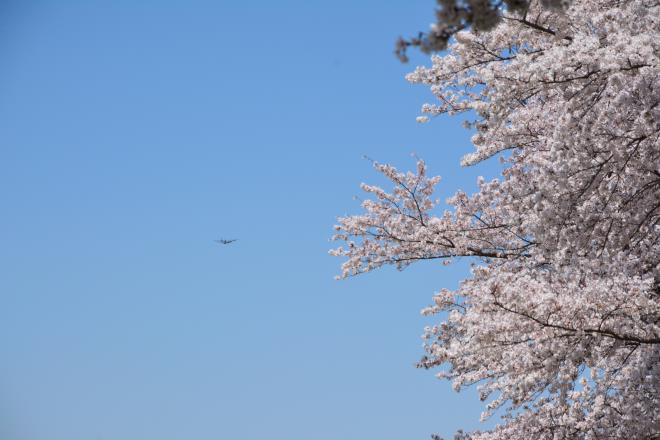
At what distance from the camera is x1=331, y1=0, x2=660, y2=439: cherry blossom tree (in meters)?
7.59

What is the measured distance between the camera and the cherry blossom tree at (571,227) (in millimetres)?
7590

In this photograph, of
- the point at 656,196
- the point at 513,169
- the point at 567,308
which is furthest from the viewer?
the point at 513,169

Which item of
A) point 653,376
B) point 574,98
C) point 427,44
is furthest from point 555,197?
point 427,44

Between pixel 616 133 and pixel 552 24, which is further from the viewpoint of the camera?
pixel 552 24

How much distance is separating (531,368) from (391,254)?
5456 mm

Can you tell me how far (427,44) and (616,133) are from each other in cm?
474

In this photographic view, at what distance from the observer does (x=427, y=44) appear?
463cm

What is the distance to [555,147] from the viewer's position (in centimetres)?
866

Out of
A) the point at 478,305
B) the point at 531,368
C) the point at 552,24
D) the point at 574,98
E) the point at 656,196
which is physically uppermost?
the point at 552,24

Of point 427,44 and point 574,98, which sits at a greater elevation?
point 574,98

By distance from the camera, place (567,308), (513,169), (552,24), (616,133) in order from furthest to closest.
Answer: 1. (513,169)
2. (552,24)
3. (616,133)
4. (567,308)

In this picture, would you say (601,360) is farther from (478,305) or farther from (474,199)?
(474,199)

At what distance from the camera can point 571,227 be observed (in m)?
9.04

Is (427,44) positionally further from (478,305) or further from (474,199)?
(474,199)
